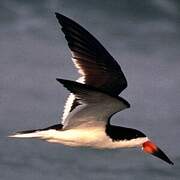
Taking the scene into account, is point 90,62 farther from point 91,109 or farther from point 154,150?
point 154,150

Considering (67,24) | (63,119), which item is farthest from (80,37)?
(63,119)

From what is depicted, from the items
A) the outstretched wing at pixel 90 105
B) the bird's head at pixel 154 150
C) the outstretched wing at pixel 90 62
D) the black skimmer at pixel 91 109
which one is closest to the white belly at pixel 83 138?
the black skimmer at pixel 91 109

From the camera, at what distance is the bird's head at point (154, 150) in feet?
47.4

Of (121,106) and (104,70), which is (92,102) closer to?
(121,106)

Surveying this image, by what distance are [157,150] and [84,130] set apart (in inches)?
94.0

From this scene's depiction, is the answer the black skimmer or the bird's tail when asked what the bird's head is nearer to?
the black skimmer

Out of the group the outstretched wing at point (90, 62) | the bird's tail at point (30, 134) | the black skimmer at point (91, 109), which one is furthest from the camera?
the outstretched wing at point (90, 62)

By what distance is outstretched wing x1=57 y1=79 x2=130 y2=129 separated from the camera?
1047 centimetres

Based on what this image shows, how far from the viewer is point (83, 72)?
13.4m

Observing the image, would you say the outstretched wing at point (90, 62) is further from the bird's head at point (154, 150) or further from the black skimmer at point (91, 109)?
the bird's head at point (154, 150)

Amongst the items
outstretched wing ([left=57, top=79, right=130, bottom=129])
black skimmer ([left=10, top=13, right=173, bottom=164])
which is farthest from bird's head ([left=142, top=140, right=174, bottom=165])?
outstretched wing ([left=57, top=79, right=130, bottom=129])

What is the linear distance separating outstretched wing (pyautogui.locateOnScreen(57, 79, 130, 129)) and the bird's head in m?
1.86

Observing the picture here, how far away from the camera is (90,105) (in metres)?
11.7

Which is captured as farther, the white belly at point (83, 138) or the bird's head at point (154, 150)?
the bird's head at point (154, 150)
